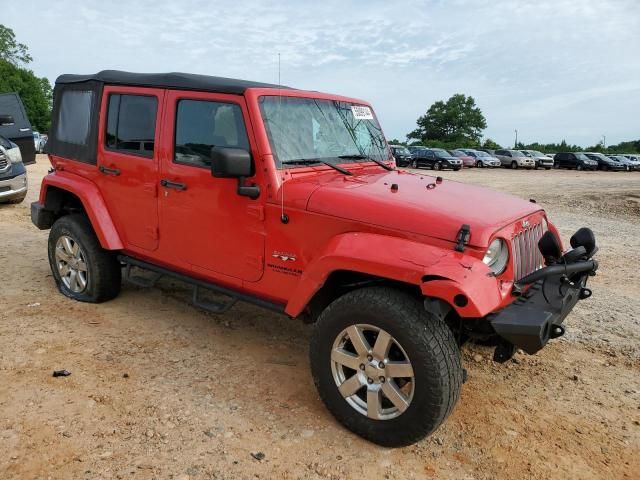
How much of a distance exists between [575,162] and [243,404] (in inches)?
1601

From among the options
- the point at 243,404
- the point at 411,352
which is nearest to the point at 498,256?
the point at 411,352

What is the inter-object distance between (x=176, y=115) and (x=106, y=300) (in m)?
2.06

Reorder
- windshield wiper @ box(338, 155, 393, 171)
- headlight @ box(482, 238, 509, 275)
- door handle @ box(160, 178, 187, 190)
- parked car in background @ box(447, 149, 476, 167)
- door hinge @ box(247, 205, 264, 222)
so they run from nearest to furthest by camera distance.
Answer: headlight @ box(482, 238, 509, 275) < door hinge @ box(247, 205, 264, 222) < door handle @ box(160, 178, 187, 190) < windshield wiper @ box(338, 155, 393, 171) < parked car in background @ box(447, 149, 476, 167)

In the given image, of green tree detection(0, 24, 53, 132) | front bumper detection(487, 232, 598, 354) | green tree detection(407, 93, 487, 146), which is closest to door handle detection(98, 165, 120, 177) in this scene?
front bumper detection(487, 232, 598, 354)

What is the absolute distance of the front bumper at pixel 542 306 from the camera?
103 inches

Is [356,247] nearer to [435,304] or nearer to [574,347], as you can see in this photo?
[435,304]

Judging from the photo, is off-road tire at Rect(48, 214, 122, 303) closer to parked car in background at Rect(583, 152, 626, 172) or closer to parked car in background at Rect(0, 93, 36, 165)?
parked car in background at Rect(0, 93, 36, 165)

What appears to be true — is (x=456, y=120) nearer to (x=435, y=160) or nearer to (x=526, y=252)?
(x=435, y=160)

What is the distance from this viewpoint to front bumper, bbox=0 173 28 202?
9.90 m

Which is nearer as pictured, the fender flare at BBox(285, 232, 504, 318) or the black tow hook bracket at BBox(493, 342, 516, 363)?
the fender flare at BBox(285, 232, 504, 318)

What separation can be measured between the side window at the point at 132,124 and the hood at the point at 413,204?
142cm

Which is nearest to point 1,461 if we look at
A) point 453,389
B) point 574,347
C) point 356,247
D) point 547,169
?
point 356,247

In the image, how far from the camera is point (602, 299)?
18.0 feet

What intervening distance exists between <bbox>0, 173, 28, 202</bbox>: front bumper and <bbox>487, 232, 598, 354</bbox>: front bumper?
9890 millimetres
